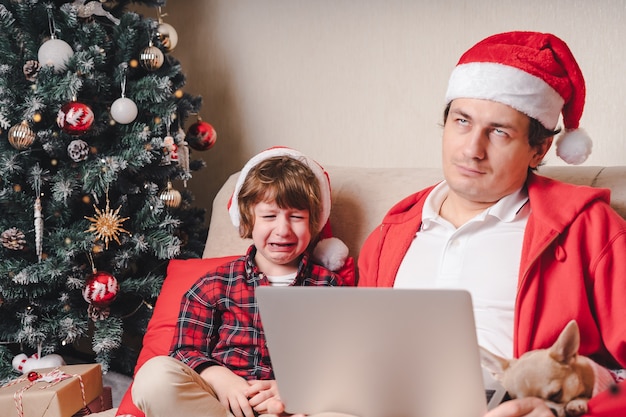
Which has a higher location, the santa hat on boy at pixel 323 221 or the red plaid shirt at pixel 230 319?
the santa hat on boy at pixel 323 221

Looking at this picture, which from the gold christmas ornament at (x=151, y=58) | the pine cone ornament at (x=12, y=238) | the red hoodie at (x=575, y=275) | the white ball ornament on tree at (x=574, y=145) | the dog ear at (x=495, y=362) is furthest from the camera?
the gold christmas ornament at (x=151, y=58)

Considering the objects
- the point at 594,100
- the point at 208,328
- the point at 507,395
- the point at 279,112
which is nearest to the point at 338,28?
the point at 279,112

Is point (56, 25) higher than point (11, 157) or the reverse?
higher

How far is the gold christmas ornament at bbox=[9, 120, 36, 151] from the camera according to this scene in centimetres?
198

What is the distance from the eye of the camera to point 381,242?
1.63m

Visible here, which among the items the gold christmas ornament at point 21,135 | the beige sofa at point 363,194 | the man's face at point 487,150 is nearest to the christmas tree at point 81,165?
the gold christmas ornament at point 21,135

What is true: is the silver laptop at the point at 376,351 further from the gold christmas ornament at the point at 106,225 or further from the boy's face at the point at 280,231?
the gold christmas ornament at the point at 106,225

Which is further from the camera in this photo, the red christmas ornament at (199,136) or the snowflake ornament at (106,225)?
the red christmas ornament at (199,136)

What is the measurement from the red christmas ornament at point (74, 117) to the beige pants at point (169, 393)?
0.85 meters

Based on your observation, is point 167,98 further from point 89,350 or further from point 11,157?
point 89,350

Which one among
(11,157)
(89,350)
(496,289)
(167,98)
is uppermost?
(167,98)

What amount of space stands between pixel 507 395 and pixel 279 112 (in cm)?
175

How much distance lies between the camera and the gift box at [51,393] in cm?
166

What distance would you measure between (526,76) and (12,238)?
1.58 m
